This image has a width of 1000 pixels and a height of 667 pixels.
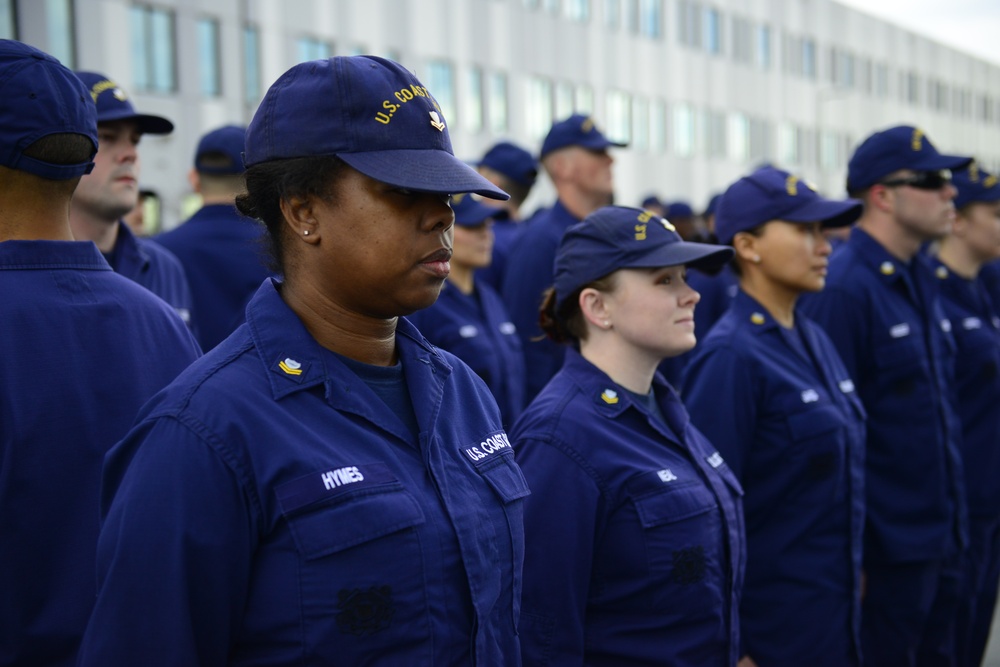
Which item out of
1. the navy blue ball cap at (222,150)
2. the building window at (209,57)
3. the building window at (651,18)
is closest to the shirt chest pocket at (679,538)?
the navy blue ball cap at (222,150)

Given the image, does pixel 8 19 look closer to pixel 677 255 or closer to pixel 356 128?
pixel 677 255

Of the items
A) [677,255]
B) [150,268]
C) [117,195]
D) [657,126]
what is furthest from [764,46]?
[677,255]

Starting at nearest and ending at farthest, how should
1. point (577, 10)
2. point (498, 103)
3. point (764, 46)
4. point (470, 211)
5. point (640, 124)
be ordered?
point (470, 211)
point (498, 103)
point (577, 10)
point (640, 124)
point (764, 46)

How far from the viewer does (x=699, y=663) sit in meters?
3.35

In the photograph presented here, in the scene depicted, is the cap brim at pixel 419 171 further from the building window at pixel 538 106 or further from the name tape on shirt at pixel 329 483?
the building window at pixel 538 106

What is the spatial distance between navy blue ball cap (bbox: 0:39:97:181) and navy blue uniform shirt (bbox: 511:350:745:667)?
4.93 feet

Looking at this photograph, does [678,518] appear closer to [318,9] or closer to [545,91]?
[318,9]

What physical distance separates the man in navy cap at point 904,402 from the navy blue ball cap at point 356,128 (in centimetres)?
356

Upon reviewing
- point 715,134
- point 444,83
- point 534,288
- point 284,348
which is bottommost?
point 715,134

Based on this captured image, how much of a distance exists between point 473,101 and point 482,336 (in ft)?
76.9

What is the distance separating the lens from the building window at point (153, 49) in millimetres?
19516

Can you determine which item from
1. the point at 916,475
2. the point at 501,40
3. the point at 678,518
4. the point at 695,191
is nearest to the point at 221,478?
the point at 678,518

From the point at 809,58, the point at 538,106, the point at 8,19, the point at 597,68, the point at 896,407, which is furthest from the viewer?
the point at 809,58

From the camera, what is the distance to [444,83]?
27.3 meters
